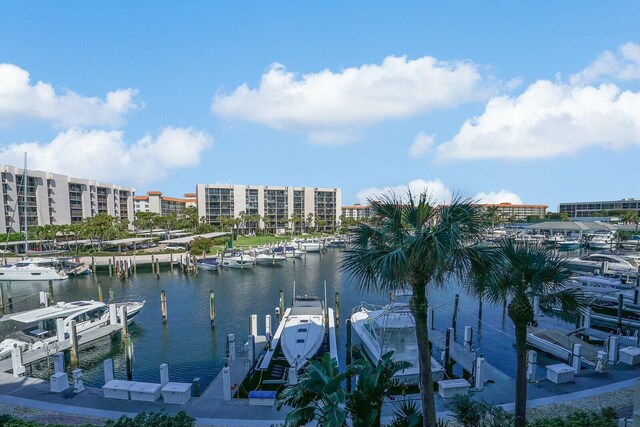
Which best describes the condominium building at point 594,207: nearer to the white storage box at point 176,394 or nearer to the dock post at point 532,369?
the dock post at point 532,369

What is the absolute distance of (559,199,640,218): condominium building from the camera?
144 m

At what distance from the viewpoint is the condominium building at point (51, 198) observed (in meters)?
75.6

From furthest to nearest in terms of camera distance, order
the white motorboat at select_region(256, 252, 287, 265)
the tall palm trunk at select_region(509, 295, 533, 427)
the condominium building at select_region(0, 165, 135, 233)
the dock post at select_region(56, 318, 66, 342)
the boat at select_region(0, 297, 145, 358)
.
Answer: the condominium building at select_region(0, 165, 135, 233)
the white motorboat at select_region(256, 252, 287, 265)
the dock post at select_region(56, 318, 66, 342)
the boat at select_region(0, 297, 145, 358)
the tall palm trunk at select_region(509, 295, 533, 427)

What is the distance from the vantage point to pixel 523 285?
978cm

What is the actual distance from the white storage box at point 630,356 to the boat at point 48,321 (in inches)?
1269

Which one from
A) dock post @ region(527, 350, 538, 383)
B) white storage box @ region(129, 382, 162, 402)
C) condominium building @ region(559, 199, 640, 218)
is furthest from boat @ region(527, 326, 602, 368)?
condominium building @ region(559, 199, 640, 218)

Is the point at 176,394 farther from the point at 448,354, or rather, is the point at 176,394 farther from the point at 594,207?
the point at 594,207

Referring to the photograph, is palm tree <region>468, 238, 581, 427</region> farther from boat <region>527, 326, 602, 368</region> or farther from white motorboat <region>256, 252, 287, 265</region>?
white motorboat <region>256, 252, 287, 265</region>

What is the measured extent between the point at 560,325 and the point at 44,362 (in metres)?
37.4

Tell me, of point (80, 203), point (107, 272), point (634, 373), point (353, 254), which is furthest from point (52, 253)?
point (634, 373)

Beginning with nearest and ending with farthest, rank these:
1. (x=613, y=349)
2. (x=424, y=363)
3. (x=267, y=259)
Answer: (x=424, y=363)
(x=613, y=349)
(x=267, y=259)

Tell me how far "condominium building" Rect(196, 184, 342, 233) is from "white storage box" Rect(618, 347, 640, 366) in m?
101

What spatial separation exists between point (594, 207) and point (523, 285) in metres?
185

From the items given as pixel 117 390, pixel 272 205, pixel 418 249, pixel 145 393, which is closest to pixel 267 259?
pixel 117 390
